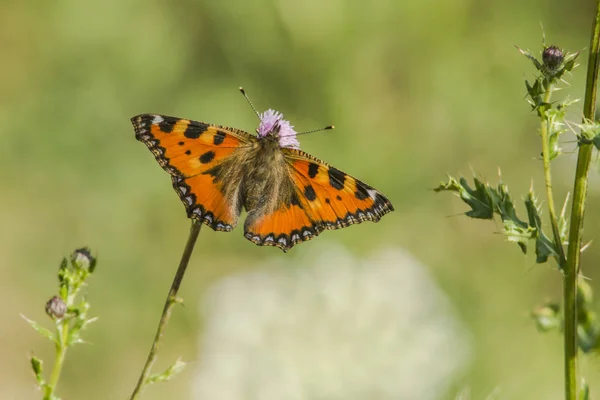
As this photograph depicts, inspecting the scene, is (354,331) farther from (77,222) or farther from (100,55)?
(100,55)

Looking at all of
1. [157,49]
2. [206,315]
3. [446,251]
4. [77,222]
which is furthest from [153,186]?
[446,251]

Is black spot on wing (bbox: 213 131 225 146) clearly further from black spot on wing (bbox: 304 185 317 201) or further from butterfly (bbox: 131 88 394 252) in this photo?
black spot on wing (bbox: 304 185 317 201)

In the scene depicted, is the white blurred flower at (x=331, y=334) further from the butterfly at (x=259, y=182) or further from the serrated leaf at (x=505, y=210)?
the serrated leaf at (x=505, y=210)

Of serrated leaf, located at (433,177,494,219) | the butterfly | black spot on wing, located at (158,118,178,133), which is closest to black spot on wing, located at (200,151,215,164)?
the butterfly

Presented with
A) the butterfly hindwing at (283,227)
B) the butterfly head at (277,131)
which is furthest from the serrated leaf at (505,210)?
the butterfly head at (277,131)

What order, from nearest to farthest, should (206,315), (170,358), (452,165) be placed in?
(206,315), (170,358), (452,165)

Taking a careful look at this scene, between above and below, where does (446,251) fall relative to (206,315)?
above

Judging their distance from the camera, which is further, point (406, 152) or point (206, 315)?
point (406, 152)
